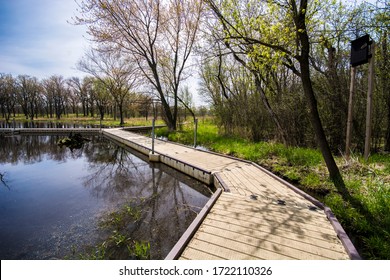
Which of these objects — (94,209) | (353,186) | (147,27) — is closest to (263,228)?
(353,186)

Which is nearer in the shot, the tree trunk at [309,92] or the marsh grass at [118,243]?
the marsh grass at [118,243]

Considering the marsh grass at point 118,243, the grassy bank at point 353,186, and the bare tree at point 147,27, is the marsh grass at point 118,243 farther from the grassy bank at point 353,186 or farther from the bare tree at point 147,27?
the bare tree at point 147,27

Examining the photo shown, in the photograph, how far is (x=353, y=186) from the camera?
13.6 feet

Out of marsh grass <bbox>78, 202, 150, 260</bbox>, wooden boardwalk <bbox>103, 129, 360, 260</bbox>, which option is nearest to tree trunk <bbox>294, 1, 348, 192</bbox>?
wooden boardwalk <bbox>103, 129, 360, 260</bbox>

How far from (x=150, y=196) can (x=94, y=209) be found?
1.31 m

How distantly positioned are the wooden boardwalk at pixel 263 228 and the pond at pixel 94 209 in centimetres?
75

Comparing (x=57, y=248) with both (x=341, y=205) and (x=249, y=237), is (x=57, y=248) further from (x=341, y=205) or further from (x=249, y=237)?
(x=341, y=205)

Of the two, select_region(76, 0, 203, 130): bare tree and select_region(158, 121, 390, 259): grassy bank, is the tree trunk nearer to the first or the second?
select_region(158, 121, 390, 259): grassy bank

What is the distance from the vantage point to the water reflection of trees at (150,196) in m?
3.47

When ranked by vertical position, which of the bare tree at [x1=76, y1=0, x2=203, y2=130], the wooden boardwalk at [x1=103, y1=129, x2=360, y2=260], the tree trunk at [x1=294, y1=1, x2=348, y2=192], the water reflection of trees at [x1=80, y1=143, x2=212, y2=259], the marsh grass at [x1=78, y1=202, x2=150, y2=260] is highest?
the bare tree at [x1=76, y1=0, x2=203, y2=130]

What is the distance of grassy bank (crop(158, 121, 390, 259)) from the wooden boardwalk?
520mm

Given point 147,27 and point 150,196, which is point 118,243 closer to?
point 150,196

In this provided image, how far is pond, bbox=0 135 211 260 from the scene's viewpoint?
10.3 ft

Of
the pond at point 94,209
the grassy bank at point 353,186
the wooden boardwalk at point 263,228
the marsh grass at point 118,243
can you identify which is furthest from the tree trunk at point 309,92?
the marsh grass at point 118,243
